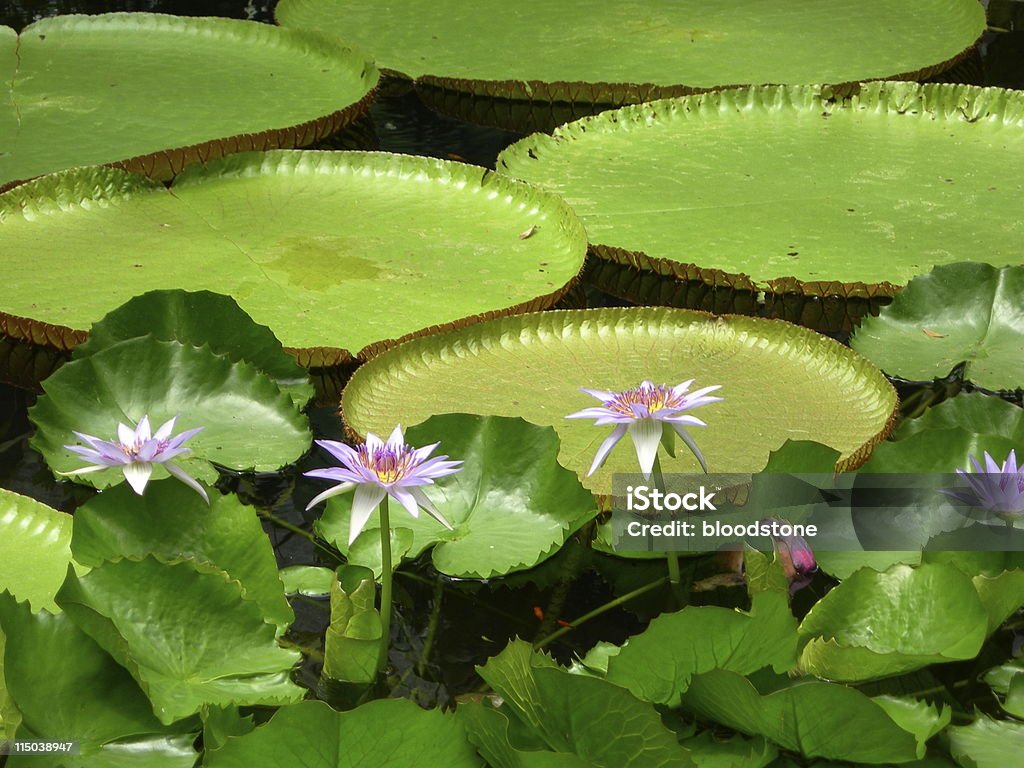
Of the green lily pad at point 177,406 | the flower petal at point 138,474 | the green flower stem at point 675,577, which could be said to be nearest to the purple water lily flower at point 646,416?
the green flower stem at point 675,577

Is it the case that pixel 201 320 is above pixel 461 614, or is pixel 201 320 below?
above

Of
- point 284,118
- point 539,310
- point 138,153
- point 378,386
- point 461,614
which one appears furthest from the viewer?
point 284,118

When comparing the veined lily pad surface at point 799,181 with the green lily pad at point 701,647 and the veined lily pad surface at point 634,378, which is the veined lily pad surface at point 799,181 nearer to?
the veined lily pad surface at point 634,378

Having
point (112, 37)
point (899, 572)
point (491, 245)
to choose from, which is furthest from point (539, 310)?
point (112, 37)

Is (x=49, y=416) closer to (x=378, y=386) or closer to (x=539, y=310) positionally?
(x=378, y=386)

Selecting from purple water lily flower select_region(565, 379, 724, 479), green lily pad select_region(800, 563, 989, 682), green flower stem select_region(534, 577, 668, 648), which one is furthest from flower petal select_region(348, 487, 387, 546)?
green lily pad select_region(800, 563, 989, 682)

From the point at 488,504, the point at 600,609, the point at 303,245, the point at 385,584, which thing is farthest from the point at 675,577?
the point at 303,245
